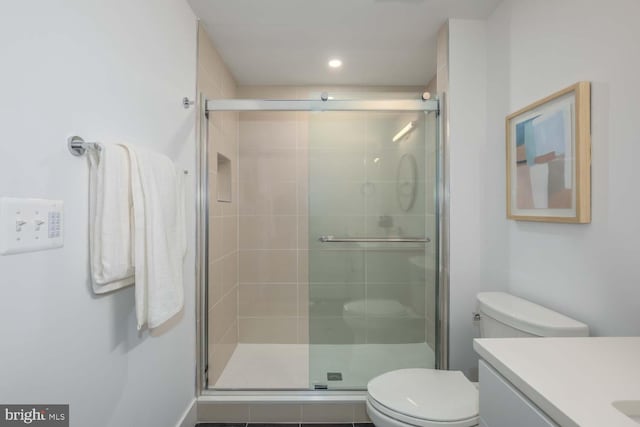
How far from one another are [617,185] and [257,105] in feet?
5.53

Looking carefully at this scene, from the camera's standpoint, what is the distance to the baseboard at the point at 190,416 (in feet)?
5.11

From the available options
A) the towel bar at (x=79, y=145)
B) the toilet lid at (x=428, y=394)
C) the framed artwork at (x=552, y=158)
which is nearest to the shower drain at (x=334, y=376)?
the toilet lid at (x=428, y=394)

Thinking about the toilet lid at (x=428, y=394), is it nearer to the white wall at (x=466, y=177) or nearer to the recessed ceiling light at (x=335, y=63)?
the white wall at (x=466, y=177)

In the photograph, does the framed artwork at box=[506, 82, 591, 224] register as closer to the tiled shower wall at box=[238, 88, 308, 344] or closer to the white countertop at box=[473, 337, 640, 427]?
the white countertop at box=[473, 337, 640, 427]

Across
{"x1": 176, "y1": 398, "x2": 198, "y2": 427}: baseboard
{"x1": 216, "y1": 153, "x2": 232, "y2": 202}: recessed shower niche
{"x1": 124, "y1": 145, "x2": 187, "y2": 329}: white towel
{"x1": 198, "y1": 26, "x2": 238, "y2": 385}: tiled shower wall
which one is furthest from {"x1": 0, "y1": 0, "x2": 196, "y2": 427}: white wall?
{"x1": 216, "y1": 153, "x2": 232, "y2": 202}: recessed shower niche

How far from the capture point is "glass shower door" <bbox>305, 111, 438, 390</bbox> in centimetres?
194

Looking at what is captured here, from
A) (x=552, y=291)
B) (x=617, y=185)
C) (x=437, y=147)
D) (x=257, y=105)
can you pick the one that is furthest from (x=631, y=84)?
(x=257, y=105)

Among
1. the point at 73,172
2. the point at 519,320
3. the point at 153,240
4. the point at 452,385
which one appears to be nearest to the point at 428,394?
the point at 452,385

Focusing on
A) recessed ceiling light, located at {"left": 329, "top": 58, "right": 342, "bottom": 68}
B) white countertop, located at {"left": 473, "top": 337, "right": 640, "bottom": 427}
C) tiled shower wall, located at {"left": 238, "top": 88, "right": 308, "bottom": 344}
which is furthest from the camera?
tiled shower wall, located at {"left": 238, "top": 88, "right": 308, "bottom": 344}

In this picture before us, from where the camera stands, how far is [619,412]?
0.54 m

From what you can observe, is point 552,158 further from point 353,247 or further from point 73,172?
point 73,172

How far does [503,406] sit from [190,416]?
1610 mm

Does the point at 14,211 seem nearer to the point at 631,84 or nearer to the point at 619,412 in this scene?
the point at 619,412

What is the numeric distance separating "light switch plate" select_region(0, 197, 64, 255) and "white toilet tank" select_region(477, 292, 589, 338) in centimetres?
157
